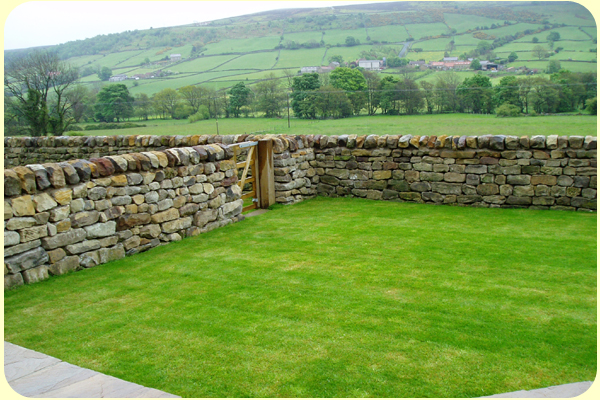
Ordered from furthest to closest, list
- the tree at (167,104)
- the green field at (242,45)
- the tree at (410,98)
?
the green field at (242,45) → the tree at (167,104) → the tree at (410,98)

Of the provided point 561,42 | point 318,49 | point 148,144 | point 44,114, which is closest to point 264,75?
point 318,49

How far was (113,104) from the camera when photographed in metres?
20.5

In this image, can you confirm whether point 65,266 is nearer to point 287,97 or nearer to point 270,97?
point 287,97

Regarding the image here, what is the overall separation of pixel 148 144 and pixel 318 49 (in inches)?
639

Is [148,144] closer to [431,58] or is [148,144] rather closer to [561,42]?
[431,58]

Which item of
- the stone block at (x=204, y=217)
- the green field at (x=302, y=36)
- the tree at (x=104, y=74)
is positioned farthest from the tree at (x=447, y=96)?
the tree at (x=104, y=74)

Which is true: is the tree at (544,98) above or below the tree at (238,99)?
below

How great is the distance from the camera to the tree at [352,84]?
15367 mm

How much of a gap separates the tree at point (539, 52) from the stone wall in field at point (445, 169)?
11.1m

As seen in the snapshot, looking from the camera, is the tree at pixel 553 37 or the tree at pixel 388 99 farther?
the tree at pixel 553 37

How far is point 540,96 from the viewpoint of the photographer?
1313cm

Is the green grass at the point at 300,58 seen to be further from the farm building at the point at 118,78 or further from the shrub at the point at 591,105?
the shrub at the point at 591,105

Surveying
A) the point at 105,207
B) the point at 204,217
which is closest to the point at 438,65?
the point at 204,217

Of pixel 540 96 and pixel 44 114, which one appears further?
pixel 44 114
